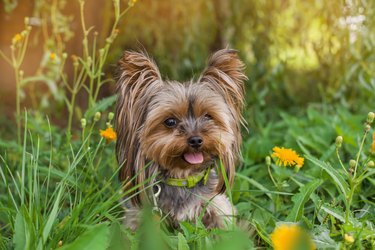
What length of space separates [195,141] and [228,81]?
47 cm

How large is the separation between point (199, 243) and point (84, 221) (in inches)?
22.1

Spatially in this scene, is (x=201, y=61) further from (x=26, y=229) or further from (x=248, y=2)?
(x=26, y=229)

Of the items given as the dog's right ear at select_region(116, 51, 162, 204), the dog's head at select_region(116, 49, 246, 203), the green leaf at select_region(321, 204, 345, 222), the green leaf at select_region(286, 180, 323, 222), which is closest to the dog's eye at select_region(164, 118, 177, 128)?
the dog's head at select_region(116, 49, 246, 203)

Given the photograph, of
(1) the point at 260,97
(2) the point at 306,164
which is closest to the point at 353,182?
(2) the point at 306,164

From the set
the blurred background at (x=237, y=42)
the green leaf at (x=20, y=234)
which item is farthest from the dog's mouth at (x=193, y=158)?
the blurred background at (x=237, y=42)

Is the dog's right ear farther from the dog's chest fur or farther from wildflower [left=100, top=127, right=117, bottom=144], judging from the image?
the dog's chest fur

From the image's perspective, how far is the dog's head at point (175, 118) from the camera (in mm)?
3252

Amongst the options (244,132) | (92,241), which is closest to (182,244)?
(92,241)

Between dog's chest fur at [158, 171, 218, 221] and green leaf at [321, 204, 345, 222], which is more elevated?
green leaf at [321, 204, 345, 222]

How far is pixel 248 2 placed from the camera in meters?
6.91

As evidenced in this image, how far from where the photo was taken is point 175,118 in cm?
336

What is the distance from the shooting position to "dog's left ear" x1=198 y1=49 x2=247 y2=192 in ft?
11.2

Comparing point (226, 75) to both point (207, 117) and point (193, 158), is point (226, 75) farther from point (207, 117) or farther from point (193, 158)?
point (193, 158)

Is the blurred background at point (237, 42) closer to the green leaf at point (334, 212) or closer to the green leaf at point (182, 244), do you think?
the green leaf at point (334, 212)
